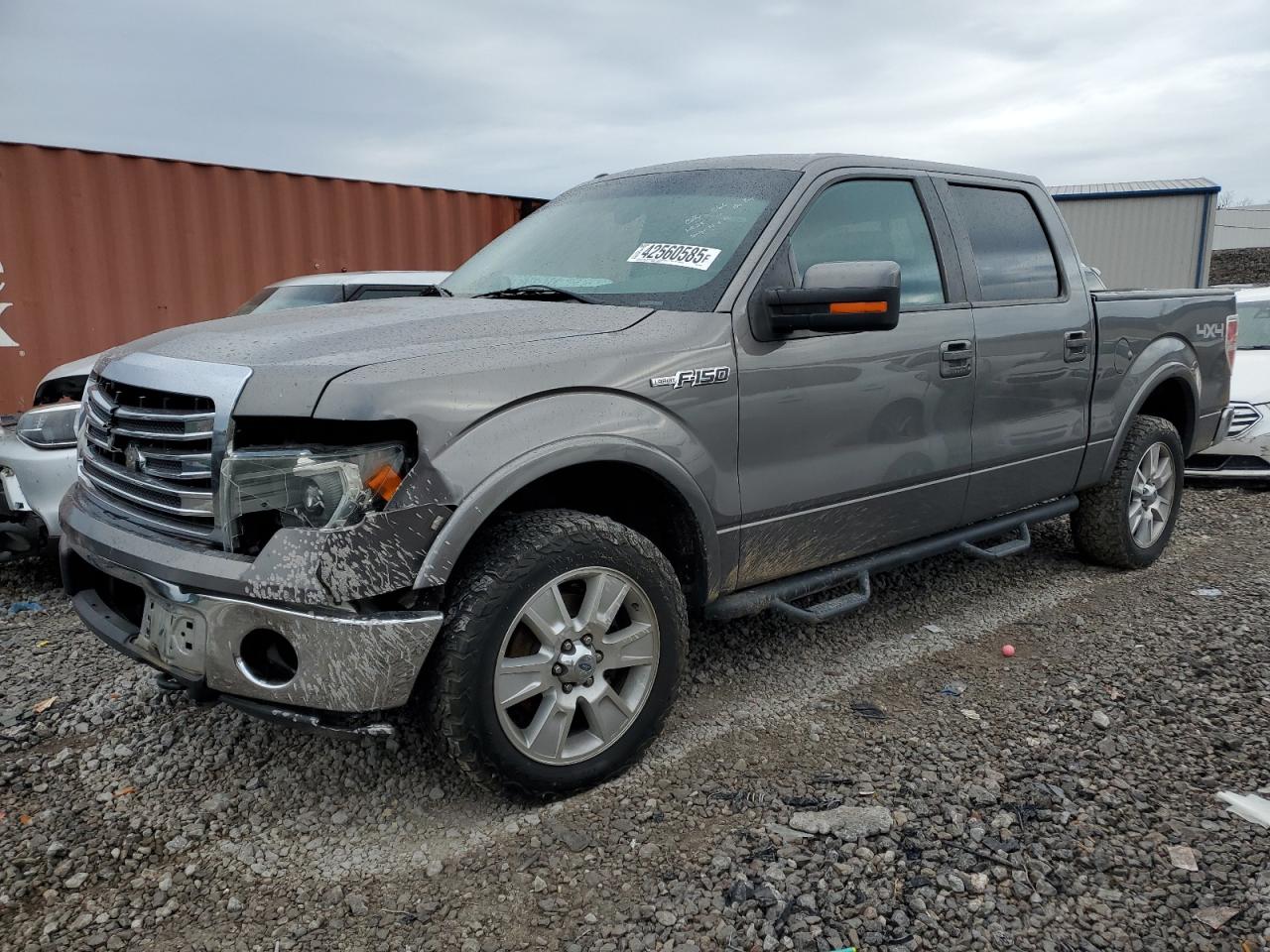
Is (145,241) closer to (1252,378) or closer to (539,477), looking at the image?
(539,477)

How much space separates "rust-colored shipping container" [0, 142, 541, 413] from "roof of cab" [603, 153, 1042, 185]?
5206 millimetres

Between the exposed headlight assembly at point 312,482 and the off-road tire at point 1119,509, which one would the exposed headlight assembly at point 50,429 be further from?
the off-road tire at point 1119,509

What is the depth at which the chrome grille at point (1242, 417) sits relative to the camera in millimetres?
6746

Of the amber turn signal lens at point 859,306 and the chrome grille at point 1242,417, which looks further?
the chrome grille at point 1242,417

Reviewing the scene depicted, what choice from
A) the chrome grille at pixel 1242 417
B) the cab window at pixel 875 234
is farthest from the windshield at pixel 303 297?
the chrome grille at pixel 1242 417

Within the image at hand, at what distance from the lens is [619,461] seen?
256cm

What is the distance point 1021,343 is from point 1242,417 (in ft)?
13.6

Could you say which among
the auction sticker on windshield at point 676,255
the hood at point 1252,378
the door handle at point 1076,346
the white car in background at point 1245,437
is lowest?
the white car in background at point 1245,437

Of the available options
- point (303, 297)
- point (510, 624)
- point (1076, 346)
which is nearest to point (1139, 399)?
point (1076, 346)

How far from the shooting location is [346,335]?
2500 millimetres

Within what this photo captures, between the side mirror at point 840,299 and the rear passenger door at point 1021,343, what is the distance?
1008mm

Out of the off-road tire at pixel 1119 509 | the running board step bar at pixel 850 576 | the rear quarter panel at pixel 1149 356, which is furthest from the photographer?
the off-road tire at pixel 1119 509

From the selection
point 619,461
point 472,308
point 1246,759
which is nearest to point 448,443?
point 619,461

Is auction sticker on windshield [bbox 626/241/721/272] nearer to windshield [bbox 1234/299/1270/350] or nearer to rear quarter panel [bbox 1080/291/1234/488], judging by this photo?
rear quarter panel [bbox 1080/291/1234/488]
